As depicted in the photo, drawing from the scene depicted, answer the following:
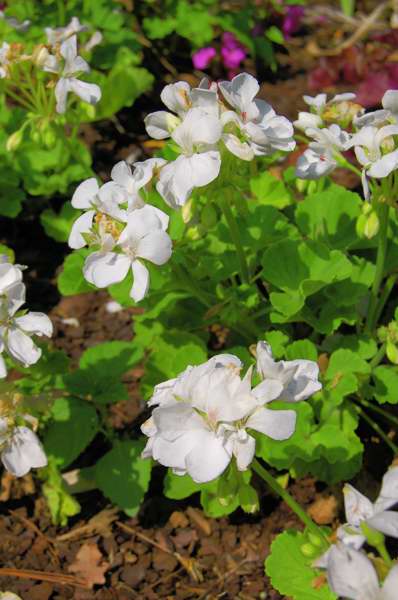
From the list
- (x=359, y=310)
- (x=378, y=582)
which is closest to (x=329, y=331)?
(x=359, y=310)

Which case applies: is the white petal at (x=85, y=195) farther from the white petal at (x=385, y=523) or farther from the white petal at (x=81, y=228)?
the white petal at (x=385, y=523)

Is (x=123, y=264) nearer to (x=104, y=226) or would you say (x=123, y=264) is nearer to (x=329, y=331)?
(x=104, y=226)

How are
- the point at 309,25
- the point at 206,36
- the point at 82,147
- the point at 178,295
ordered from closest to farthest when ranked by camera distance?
1. the point at 178,295
2. the point at 82,147
3. the point at 206,36
4. the point at 309,25

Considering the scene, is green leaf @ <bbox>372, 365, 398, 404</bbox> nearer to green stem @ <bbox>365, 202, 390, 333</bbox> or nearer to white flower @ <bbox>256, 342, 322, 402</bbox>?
green stem @ <bbox>365, 202, 390, 333</bbox>

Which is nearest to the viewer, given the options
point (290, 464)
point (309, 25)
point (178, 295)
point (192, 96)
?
point (192, 96)

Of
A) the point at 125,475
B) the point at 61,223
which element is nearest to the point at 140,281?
the point at 125,475

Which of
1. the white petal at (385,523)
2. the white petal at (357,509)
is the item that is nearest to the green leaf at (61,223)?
the white petal at (357,509)

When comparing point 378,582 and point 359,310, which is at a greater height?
point 378,582

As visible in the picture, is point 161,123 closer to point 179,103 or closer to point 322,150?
point 179,103
